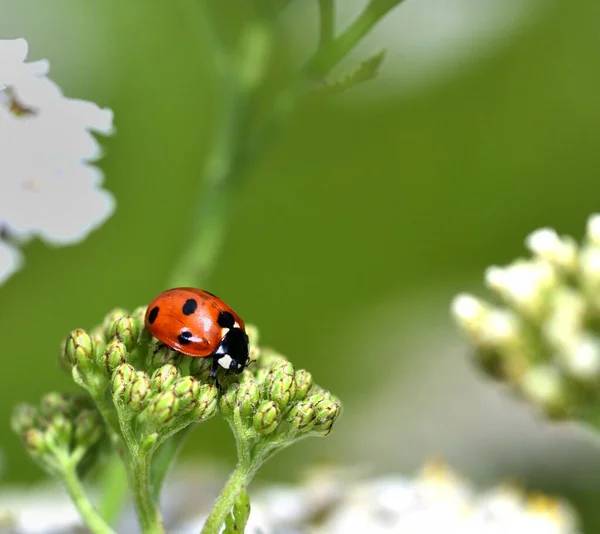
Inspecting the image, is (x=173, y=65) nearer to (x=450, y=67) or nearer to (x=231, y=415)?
(x=450, y=67)

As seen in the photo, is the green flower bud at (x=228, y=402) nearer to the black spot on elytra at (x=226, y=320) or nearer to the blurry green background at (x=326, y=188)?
the black spot on elytra at (x=226, y=320)

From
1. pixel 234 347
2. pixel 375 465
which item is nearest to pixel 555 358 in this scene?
pixel 234 347

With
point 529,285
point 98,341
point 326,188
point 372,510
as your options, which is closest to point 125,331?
point 98,341

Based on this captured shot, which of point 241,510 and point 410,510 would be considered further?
point 410,510

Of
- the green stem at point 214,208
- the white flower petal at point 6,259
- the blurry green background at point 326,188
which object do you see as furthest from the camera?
the blurry green background at point 326,188

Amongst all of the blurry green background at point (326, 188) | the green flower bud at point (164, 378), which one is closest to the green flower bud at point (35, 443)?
the green flower bud at point (164, 378)

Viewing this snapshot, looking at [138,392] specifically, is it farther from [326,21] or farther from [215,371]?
[326,21]
